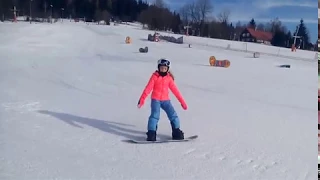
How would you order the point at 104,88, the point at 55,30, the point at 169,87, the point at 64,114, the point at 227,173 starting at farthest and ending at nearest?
the point at 104,88
the point at 64,114
the point at 169,87
the point at 55,30
the point at 227,173

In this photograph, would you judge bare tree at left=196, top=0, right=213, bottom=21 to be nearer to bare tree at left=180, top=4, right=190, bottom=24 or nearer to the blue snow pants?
bare tree at left=180, top=4, right=190, bottom=24

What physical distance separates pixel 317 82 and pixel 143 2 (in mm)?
577

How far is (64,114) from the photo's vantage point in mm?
1896

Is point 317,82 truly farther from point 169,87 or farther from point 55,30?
point 55,30

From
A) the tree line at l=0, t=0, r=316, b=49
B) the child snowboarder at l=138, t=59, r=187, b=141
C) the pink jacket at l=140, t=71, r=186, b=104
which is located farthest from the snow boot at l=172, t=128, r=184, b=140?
the tree line at l=0, t=0, r=316, b=49

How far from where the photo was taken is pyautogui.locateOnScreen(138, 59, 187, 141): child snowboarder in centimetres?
149

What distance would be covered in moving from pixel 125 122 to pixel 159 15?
762 mm

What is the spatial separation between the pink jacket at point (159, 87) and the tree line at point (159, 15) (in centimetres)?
27

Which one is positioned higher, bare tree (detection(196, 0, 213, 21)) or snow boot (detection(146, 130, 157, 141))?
bare tree (detection(196, 0, 213, 21))

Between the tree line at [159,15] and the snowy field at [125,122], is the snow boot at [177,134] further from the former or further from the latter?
the tree line at [159,15]

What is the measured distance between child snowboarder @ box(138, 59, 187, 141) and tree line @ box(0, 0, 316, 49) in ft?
0.79

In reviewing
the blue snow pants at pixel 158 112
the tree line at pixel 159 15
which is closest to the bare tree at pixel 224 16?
the tree line at pixel 159 15

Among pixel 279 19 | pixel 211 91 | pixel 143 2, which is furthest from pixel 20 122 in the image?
pixel 211 91

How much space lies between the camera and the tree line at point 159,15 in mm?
1185
